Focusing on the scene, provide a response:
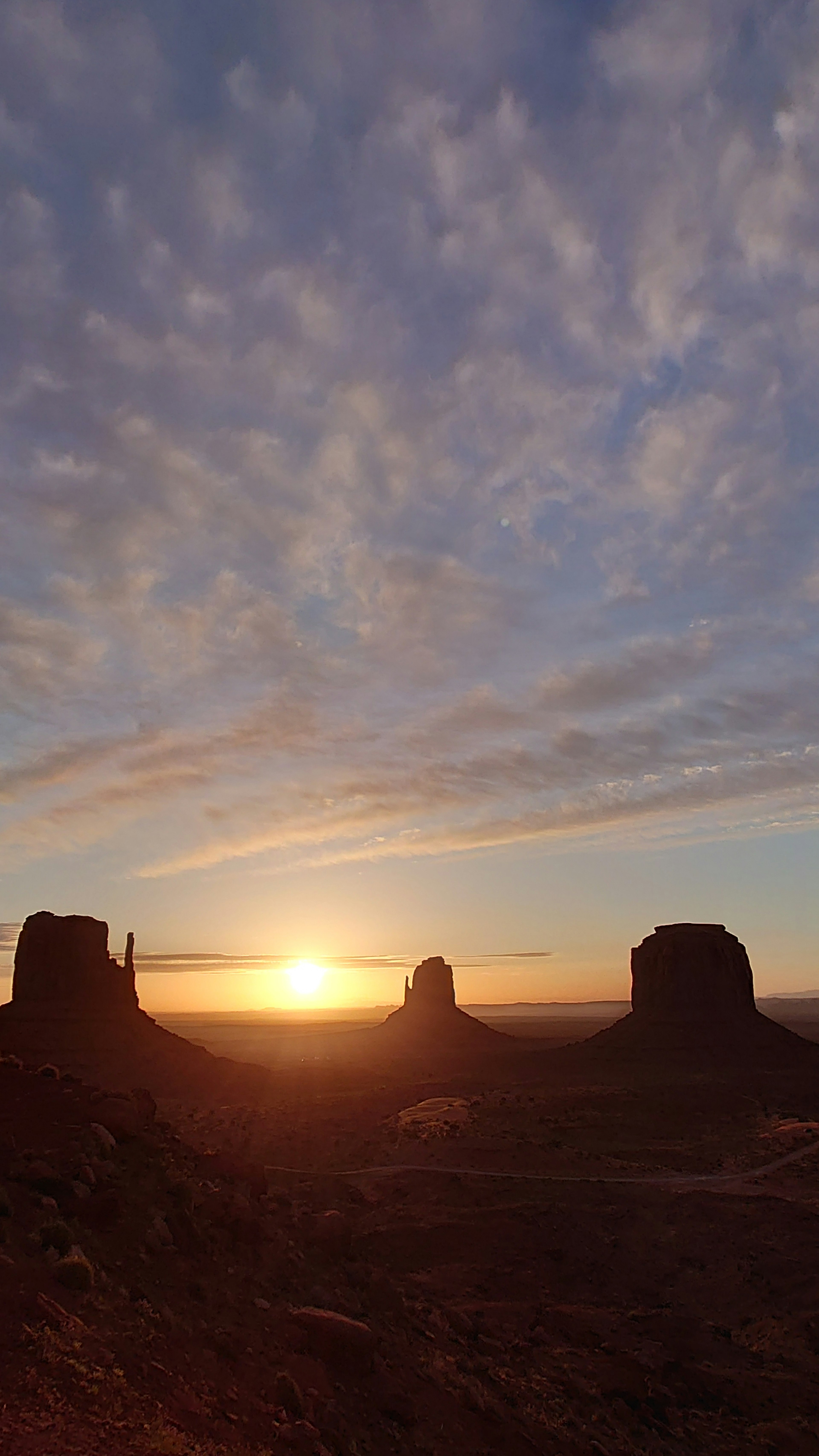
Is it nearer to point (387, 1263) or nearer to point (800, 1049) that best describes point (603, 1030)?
point (800, 1049)

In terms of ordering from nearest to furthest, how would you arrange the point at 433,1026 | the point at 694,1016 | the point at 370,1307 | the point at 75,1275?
the point at 75,1275 < the point at 370,1307 < the point at 694,1016 < the point at 433,1026

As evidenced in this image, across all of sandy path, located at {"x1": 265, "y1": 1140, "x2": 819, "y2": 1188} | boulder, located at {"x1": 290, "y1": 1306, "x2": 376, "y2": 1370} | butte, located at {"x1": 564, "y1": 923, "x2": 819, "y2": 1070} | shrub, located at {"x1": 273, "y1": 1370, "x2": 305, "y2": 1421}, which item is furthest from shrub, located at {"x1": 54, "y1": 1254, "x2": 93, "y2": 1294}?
butte, located at {"x1": 564, "y1": 923, "x2": 819, "y2": 1070}

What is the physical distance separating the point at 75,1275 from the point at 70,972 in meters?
72.7

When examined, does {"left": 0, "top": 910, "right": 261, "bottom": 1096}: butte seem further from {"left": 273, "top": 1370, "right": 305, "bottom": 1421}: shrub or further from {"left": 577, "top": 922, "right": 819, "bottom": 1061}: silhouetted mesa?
{"left": 273, "top": 1370, "right": 305, "bottom": 1421}: shrub

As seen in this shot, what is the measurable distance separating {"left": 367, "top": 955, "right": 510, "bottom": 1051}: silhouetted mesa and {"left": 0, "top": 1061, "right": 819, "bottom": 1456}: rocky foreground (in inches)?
3299

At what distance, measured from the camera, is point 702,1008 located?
91.9m

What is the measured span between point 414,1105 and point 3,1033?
3448 centimetres

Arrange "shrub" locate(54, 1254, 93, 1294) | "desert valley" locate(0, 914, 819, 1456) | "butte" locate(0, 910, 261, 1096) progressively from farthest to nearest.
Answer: "butte" locate(0, 910, 261, 1096)
"shrub" locate(54, 1254, 93, 1294)
"desert valley" locate(0, 914, 819, 1456)

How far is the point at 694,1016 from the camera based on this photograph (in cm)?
9075

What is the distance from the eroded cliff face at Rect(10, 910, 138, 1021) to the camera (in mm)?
78062

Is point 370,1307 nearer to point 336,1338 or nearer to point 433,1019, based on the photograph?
point 336,1338

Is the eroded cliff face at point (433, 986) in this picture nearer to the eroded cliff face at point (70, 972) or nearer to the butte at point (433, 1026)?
the butte at point (433, 1026)

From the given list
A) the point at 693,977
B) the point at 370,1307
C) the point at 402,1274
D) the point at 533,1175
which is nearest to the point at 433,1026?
the point at 693,977

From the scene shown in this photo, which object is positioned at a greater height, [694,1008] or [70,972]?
[70,972]
